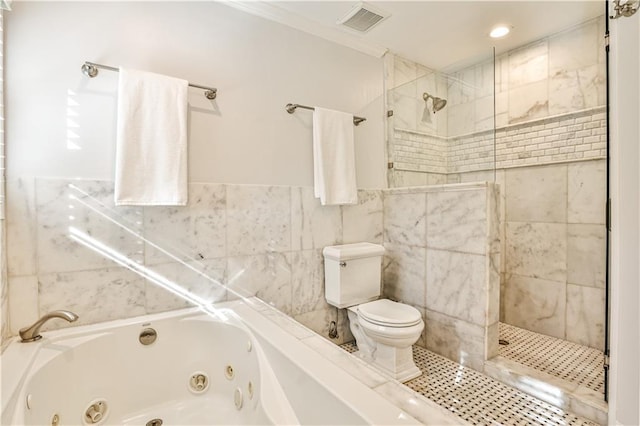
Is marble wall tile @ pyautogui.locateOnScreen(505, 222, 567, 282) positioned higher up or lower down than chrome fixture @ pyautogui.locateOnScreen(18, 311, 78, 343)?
higher up

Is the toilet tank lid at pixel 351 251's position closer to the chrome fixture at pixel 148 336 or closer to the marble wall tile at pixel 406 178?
the marble wall tile at pixel 406 178

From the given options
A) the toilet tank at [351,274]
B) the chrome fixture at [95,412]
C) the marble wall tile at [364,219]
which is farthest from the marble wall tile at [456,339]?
the chrome fixture at [95,412]

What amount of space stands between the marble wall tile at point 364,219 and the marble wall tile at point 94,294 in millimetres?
1424

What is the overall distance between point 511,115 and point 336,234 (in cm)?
182

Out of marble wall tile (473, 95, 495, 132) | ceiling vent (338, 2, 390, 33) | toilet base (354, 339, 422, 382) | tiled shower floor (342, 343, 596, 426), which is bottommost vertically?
tiled shower floor (342, 343, 596, 426)

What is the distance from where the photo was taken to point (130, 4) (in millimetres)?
1677

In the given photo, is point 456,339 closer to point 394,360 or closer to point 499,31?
point 394,360

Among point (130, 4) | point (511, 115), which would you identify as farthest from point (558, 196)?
point (130, 4)

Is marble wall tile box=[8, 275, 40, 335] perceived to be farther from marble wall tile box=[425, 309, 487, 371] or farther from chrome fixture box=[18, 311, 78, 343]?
marble wall tile box=[425, 309, 487, 371]

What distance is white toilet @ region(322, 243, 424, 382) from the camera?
1.90 meters

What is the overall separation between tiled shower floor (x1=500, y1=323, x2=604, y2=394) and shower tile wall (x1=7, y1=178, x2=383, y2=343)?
119cm

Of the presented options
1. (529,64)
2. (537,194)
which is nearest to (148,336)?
(537,194)

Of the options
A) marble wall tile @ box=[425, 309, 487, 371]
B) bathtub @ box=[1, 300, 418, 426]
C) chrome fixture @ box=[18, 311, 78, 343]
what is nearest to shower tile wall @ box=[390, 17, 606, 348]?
marble wall tile @ box=[425, 309, 487, 371]

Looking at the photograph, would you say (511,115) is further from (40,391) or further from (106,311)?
(40,391)
